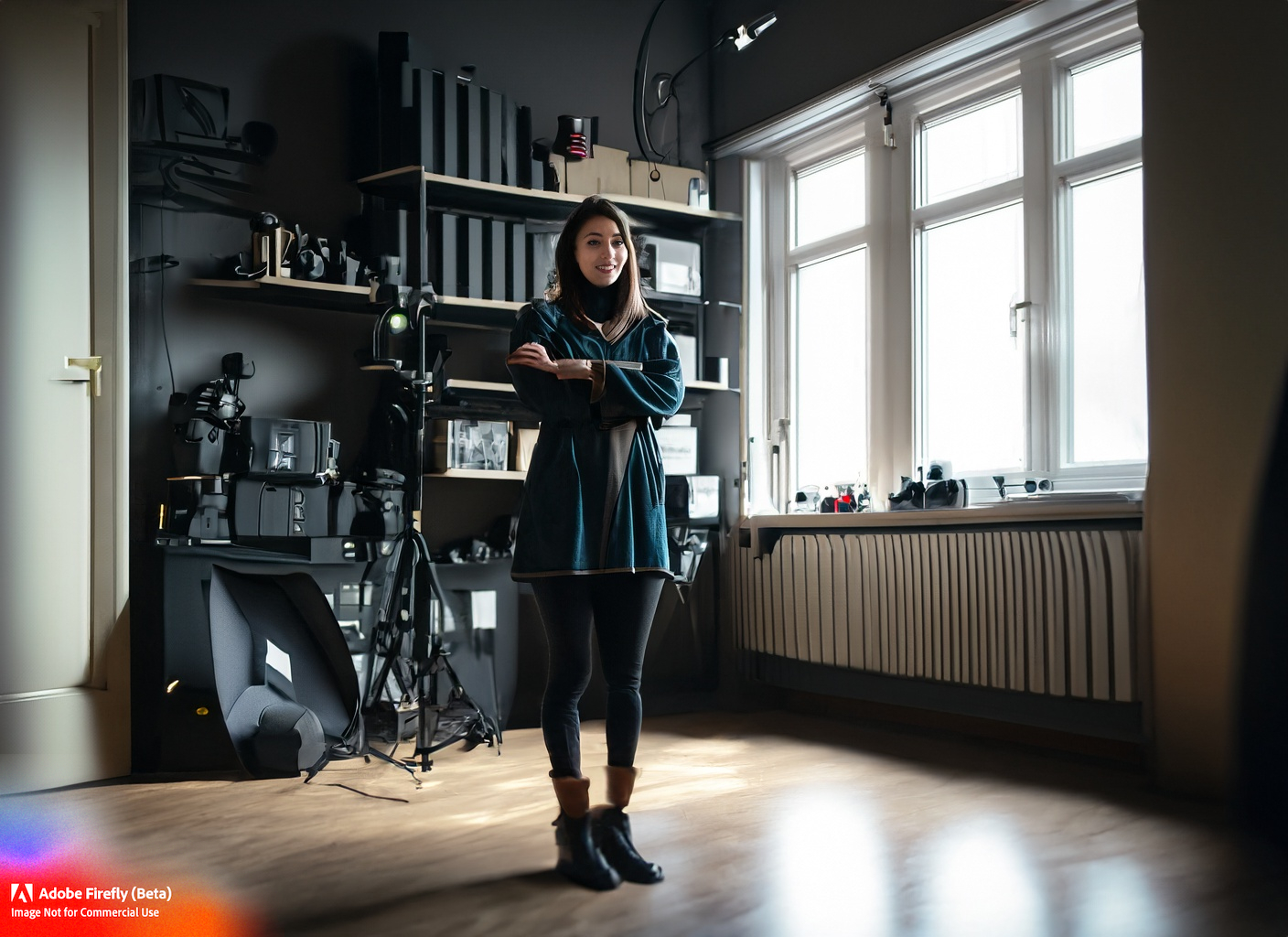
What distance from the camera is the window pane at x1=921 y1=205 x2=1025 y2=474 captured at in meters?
3.46

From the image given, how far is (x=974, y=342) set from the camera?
11.7 feet

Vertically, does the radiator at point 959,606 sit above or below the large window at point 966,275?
below

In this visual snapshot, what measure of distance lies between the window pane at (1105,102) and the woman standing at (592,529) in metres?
1.91

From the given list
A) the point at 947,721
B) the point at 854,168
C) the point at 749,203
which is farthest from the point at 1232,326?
the point at 749,203

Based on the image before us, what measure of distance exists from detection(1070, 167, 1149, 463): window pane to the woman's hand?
1.88 m

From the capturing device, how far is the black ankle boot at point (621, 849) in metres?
1.87

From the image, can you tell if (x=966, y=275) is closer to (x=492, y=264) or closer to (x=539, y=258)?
(x=539, y=258)

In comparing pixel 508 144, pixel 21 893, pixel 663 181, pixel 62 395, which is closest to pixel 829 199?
pixel 663 181

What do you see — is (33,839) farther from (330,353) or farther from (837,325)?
(837,325)

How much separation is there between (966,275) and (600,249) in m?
1.99

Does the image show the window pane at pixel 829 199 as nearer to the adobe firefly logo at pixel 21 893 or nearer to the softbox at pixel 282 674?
the softbox at pixel 282 674

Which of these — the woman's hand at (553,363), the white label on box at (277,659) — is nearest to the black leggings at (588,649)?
the woman's hand at (553,363)

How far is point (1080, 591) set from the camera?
9.37ft

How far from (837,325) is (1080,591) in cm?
158
